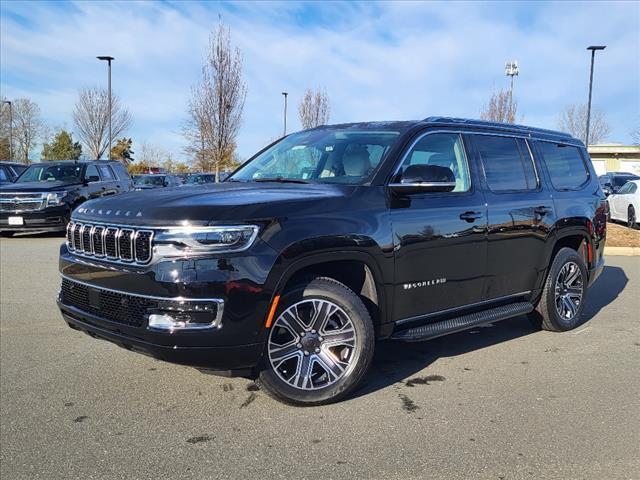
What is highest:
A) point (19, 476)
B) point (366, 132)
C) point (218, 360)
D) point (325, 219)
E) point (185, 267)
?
point (366, 132)

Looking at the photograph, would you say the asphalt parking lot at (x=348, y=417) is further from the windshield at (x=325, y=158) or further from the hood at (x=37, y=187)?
the hood at (x=37, y=187)

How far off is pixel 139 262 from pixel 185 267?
340mm

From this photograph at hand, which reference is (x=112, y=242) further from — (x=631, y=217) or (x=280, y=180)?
(x=631, y=217)

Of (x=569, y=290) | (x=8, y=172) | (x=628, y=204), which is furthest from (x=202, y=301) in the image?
(x=8, y=172)

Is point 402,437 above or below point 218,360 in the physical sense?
below

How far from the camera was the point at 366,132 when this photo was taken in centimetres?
475

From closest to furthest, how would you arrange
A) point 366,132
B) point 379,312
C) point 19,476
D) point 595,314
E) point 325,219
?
point 19,476 < point 325,219 < point 379,312 < point 366,132 < point 595,314

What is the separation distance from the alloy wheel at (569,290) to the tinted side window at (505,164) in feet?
3.29

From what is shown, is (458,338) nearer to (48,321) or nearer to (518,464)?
(518,464)

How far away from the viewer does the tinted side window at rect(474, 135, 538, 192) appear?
16.3 feet

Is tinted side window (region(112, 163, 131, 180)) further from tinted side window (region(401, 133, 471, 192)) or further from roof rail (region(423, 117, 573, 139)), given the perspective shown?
tinted side window (region(401, 133, 471, 192))

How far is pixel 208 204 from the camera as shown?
346 centimetres

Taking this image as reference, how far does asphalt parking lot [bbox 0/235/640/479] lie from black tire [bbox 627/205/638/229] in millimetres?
12129

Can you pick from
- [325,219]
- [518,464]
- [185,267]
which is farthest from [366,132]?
→ [518,464]
